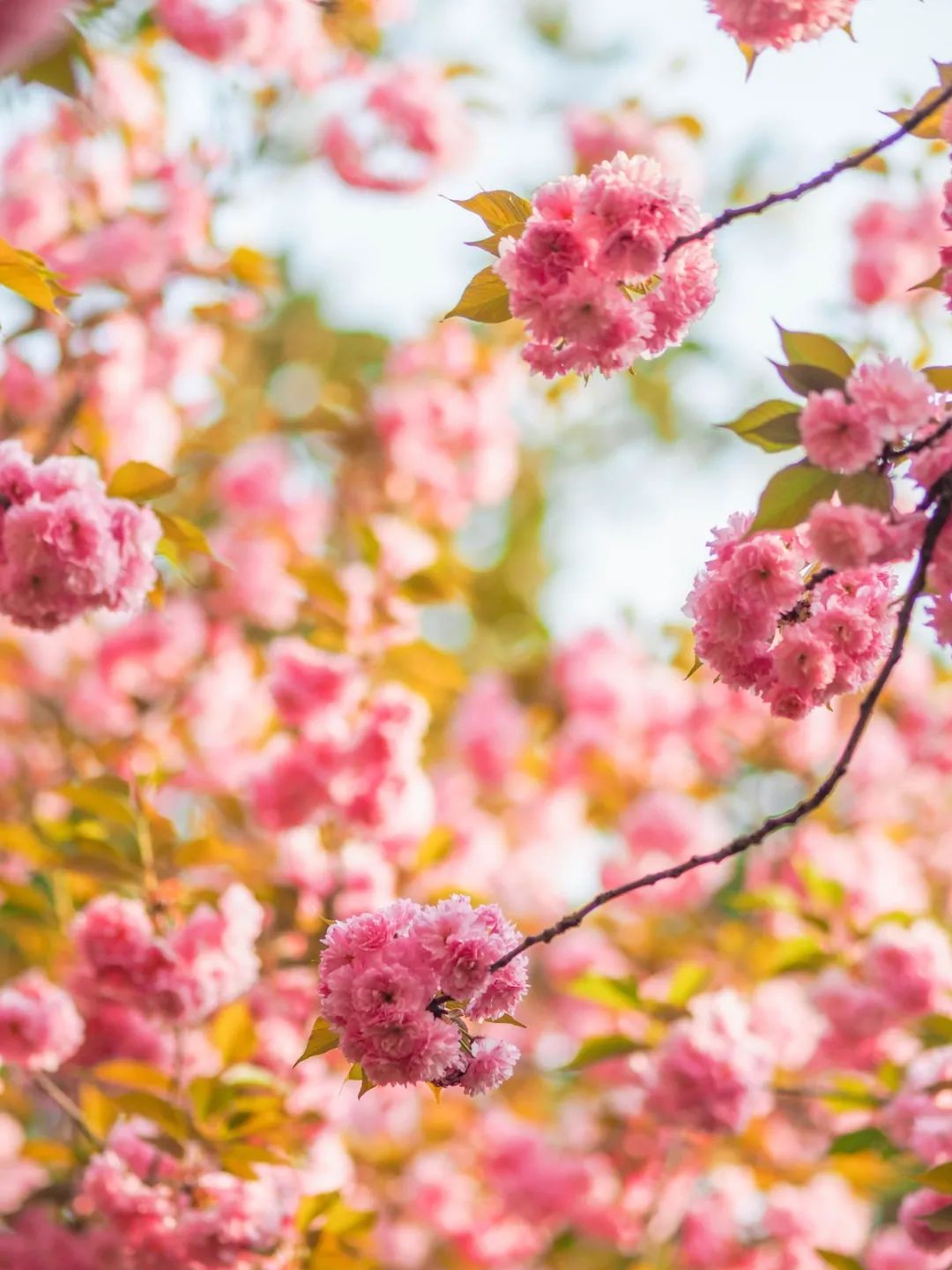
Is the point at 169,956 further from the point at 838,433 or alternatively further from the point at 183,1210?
the point at 838,433

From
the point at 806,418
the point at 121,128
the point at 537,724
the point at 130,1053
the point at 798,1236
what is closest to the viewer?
the point at 806,418

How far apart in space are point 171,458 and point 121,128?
0.89 metres

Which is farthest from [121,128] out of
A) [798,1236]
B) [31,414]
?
[798,1236]

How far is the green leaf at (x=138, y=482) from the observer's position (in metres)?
1.79

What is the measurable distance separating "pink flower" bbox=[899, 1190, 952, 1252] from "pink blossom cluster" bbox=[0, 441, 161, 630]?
1.34 m

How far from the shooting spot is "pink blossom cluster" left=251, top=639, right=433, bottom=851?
2867 millimetres

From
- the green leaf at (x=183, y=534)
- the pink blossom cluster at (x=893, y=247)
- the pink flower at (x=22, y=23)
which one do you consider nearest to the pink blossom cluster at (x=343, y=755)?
the green leaf at (x=183, y=534)

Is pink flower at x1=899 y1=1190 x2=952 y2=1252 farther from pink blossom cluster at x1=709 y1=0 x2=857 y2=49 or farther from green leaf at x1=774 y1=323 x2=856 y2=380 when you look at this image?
pink blossom cluster at x1=709 y1=0 x2=857 y2=49

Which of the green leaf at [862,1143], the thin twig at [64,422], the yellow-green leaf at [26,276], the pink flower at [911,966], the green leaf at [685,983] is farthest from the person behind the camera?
the thin twig at [64,422]

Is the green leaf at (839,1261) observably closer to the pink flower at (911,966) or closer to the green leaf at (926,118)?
the pink flower at (911,966)

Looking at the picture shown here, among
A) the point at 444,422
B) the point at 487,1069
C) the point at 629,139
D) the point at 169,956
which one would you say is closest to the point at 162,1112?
the point at 169,956

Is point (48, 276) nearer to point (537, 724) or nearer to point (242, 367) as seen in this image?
point (537, 724)

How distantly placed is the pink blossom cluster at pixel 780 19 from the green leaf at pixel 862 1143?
5.53 ft

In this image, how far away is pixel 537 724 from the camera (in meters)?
4.64
